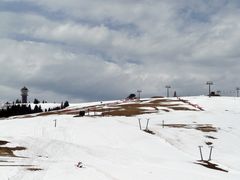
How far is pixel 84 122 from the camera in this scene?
90.3 meters

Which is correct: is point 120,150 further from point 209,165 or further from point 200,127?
point 200,127

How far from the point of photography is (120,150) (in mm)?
58938

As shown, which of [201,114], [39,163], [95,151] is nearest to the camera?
[39,163]

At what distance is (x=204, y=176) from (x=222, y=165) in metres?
13.4

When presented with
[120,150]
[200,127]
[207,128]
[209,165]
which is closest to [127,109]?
[200,127]

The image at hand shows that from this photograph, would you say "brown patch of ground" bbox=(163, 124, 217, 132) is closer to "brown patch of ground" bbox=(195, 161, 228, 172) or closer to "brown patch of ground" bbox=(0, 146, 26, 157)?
"brown patch of ground" bbox=(195, 161, 228, 172)

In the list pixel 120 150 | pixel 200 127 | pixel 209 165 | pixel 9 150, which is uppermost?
pixel 200 127

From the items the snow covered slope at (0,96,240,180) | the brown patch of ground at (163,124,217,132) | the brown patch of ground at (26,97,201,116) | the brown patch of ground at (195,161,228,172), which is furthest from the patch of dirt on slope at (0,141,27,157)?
the brown patch of ground at (26,97,201,116)

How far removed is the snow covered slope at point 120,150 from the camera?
128 ft

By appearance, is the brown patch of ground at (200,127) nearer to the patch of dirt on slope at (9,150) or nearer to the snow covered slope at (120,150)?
the snow covered slope at (120,150)

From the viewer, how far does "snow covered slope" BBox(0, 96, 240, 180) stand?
39.0 meters

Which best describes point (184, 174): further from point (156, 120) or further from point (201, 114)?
point (201, 114)

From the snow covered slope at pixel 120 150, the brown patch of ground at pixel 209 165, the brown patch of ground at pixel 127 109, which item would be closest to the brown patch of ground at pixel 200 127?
the snow covered slope at pixel 120 150

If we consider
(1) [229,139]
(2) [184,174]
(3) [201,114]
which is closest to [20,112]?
(3) [201,114]
